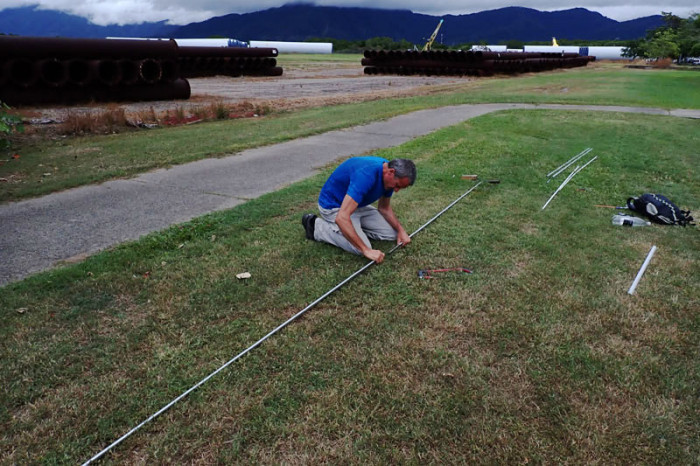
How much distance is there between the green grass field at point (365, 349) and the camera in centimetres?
251

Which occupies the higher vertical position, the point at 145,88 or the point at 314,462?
the point at 145,88

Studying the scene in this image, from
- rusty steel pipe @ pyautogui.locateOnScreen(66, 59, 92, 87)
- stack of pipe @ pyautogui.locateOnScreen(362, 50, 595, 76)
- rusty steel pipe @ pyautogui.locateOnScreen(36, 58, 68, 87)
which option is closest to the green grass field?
rusty steel pipe @ pyautogui.locateOnScreen(36, 58, 68, 87)

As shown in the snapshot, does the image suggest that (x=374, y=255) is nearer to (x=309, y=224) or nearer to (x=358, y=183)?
(x=358, y=183)

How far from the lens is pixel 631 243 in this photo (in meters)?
5.12

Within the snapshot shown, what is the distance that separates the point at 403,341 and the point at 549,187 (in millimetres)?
4634

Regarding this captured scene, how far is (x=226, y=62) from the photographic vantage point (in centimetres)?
2933

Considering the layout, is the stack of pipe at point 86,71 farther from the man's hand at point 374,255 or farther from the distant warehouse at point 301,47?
the distant warehouse at point 301,47

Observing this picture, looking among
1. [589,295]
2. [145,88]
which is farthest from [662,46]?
[589,295]

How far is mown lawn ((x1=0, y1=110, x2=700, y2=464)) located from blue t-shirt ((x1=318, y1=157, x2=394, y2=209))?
0.52 metres

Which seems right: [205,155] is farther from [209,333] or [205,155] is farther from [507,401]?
[507,401]

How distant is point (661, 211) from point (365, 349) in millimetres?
4487

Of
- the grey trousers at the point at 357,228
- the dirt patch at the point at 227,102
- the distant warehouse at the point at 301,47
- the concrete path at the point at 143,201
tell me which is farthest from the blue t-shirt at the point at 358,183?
the distant warehouse at the point at 301,47

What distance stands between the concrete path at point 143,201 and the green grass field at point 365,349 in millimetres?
428

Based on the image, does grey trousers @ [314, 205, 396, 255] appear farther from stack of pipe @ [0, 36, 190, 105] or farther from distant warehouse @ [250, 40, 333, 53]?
distant warehouse @ [250, 40, 333, 53]
